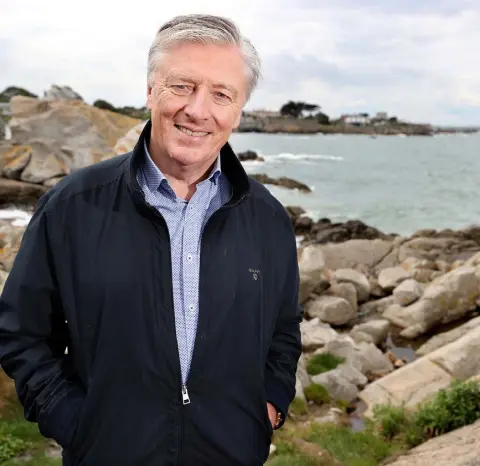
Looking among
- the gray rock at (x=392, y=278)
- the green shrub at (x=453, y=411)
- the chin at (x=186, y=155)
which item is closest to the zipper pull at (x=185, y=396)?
the chin at (x=186, y=155)

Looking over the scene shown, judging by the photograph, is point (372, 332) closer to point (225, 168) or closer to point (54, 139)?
point (225, 168)

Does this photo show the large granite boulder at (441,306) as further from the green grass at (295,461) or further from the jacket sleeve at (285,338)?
the jacket sleeve at (285,338)

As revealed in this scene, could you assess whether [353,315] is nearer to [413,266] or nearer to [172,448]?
[413,266]

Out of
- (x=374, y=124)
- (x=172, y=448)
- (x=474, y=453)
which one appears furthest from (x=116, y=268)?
(x=374, y=124)

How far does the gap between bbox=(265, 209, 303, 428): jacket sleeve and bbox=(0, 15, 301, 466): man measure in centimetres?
22

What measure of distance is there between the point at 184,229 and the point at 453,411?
5503 millimetres

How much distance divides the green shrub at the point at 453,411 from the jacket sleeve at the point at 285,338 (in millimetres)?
4524

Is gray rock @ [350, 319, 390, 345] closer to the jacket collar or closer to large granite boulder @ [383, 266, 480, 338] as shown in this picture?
large granite boulder @ [383, 266, 480, 338]

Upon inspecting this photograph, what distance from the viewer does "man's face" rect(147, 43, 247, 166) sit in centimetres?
234

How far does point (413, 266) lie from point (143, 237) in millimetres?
21491

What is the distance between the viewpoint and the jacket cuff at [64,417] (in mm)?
2387

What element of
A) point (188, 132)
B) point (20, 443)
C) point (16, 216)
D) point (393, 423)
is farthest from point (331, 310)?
point (16, 216)

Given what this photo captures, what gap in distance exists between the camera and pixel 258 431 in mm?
2619

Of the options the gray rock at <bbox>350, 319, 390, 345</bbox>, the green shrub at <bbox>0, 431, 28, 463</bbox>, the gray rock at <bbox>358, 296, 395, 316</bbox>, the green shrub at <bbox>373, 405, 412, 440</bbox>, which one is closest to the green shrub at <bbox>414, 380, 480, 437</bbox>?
the green shrub at <bbox>373, 405, 412, 440</bbox>
